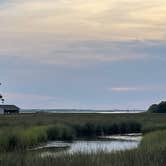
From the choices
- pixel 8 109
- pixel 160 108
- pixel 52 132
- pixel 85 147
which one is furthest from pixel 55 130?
pixel 8 109

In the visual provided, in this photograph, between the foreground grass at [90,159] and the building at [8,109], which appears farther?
the building at [8,109]

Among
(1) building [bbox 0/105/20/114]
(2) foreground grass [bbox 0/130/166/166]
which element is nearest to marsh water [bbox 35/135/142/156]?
(2) foreground grass [bbox 0/130/166/166]

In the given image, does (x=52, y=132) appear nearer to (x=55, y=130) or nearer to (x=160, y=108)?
(x=55, y=130)

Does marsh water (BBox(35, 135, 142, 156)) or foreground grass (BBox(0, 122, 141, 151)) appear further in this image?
foreground grass (BBox(0, 122, 141, 151))

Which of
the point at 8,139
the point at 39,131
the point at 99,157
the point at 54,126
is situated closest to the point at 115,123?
the point at 54,126

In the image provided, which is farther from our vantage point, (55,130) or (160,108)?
(160,108)

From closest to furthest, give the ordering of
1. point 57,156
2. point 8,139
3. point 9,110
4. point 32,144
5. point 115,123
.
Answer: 1. point 57,156
2. point 8,139
3. point 32,144
4. point 115,123
5. point 9,110

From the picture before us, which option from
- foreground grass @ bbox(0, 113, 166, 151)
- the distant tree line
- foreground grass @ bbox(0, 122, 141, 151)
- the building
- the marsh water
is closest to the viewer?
the marsh water

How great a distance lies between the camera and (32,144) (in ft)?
122

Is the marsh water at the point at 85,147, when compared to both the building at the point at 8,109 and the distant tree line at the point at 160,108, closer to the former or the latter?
the distant tree line at the point at 160,108

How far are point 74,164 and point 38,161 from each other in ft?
3.13

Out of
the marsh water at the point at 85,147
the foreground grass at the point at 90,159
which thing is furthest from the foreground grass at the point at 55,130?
the foreground grass at the point at 90,159

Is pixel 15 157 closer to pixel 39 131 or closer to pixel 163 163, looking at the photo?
pixel 163 163

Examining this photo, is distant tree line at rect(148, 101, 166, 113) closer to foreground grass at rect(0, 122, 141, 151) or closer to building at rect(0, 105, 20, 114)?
building at rect(0, 105, 20, 114)
